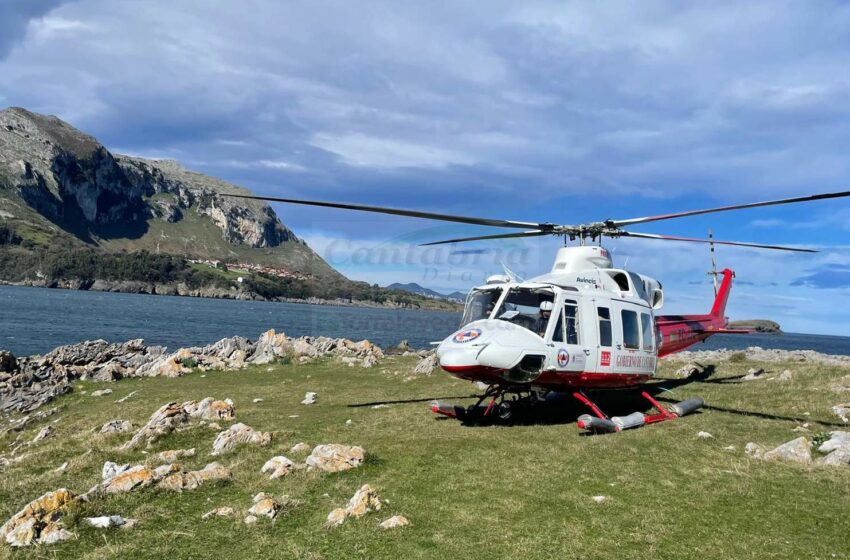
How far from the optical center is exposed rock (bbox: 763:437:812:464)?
10352 millimetres

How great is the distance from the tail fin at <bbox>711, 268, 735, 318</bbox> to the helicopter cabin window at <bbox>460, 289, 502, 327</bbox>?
1478 centimetres

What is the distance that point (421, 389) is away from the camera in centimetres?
2097

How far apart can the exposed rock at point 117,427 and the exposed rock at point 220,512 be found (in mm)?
8383

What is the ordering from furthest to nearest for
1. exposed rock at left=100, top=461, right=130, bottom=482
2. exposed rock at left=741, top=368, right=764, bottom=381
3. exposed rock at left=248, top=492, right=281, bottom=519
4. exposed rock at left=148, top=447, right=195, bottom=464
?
1. exposed rock at left=741, top=368, right=764, bottom=381
2. exposed rock at left=148, top=447, right=195, bottom=464
3. exposed rock at left=100, top=461, right=130, bottom=482
4. exposed rock at left=248, top=492, right=281, bottom=519

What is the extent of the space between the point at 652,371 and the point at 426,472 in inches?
400

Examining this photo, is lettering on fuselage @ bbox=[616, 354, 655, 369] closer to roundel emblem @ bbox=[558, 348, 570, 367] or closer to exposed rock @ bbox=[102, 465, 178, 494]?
roundel emblem @ bbox=[558, 348, 570, 367]

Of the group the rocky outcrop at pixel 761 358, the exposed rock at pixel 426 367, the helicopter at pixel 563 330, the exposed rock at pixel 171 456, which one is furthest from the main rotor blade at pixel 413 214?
the rocky outcrop at pixel 761 358

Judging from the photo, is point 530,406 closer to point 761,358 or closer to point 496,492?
point 496,492

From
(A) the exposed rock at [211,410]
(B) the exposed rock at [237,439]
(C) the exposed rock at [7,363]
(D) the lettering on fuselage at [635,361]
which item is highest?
(D) the lettering on fuselage at [635,361]

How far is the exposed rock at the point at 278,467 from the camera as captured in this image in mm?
9747

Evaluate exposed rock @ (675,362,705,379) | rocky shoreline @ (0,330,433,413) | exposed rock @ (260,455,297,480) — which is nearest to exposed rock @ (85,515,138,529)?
exposed rock @ (260,455,297,480)

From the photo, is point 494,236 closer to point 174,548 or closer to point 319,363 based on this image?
point 174,548

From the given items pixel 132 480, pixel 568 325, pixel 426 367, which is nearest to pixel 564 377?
pixel 568 325

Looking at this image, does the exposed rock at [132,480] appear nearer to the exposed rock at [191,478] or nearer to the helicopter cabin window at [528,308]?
the exposed rock at [191,478]
